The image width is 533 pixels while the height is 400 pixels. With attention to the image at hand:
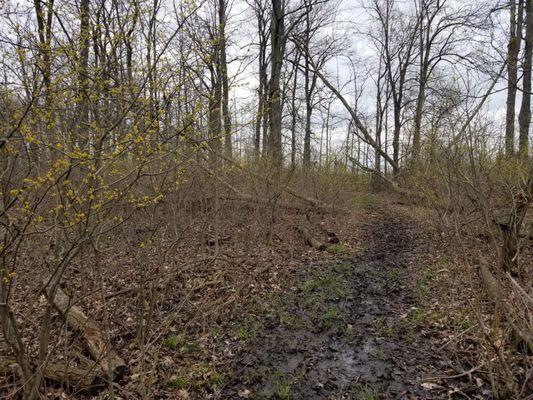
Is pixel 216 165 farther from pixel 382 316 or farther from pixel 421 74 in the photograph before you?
pixel 421 74

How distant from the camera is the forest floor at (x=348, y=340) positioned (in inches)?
134

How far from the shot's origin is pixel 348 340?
4.28 m

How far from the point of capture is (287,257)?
24.3ft

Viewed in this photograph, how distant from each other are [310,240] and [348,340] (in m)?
4.24

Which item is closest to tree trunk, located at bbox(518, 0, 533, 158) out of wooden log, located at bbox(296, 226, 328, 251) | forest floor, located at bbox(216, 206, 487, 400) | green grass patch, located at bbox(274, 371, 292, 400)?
wooden log, located at bbox(296, 226, 328, 251)

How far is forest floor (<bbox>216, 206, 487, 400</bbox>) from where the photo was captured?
3398mm

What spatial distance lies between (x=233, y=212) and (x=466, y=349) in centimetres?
498

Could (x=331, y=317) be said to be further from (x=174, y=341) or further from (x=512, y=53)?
(x=512, y=53)

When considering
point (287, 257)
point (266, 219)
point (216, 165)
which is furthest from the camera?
point (266, 219)

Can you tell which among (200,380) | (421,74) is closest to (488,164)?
(200,380)

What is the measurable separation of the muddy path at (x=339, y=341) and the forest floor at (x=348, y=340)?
0.01 m

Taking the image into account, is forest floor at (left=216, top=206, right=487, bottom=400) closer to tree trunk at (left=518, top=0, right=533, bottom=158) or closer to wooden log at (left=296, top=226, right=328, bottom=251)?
wooden log at (left=296, top=226, right=328, bottom=251)

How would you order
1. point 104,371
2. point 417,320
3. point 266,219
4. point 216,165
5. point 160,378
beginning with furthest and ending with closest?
point 266,219, point 216,165, point 417,320, point 160,378, point 104,371

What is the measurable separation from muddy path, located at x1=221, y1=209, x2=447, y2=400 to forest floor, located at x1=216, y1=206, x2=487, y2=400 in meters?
0.01
